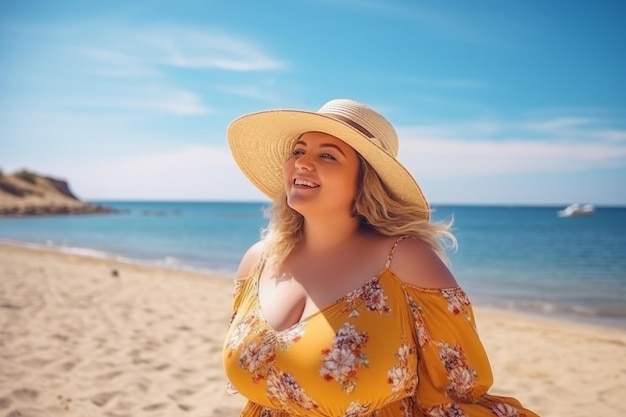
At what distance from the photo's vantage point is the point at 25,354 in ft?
14.5

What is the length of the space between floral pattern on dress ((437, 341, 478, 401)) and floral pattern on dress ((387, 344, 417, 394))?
0.11 meters

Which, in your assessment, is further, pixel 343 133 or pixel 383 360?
pixel 343 133

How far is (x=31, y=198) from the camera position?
57438 millimetres

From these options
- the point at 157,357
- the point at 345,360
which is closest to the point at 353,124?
the point at 345,360

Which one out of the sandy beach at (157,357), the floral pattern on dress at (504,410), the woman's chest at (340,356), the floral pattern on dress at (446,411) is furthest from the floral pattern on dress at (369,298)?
the sandy beach at (157,357)

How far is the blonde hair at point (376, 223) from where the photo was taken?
206 centimetres

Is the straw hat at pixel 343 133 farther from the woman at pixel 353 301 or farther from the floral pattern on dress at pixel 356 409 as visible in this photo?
the floral pattern on dress at pixel 356 409

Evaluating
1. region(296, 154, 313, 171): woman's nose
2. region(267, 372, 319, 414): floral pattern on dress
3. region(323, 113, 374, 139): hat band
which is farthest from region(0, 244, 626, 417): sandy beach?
region(323, 113, 374, 139): hat band

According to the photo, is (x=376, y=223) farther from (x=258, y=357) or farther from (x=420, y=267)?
(x=258, y=357)

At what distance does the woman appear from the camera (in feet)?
5.83

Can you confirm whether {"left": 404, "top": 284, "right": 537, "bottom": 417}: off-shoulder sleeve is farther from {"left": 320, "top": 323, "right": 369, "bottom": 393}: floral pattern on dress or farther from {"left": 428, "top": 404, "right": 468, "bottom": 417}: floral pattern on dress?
{"left": 320, "top": 323, "right": 369, "bottom": 393}: floral pattern on dress

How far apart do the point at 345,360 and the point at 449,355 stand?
367 millimetres

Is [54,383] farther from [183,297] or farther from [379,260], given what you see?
[183,297]

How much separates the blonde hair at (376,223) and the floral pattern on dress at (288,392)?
1.94 feet
